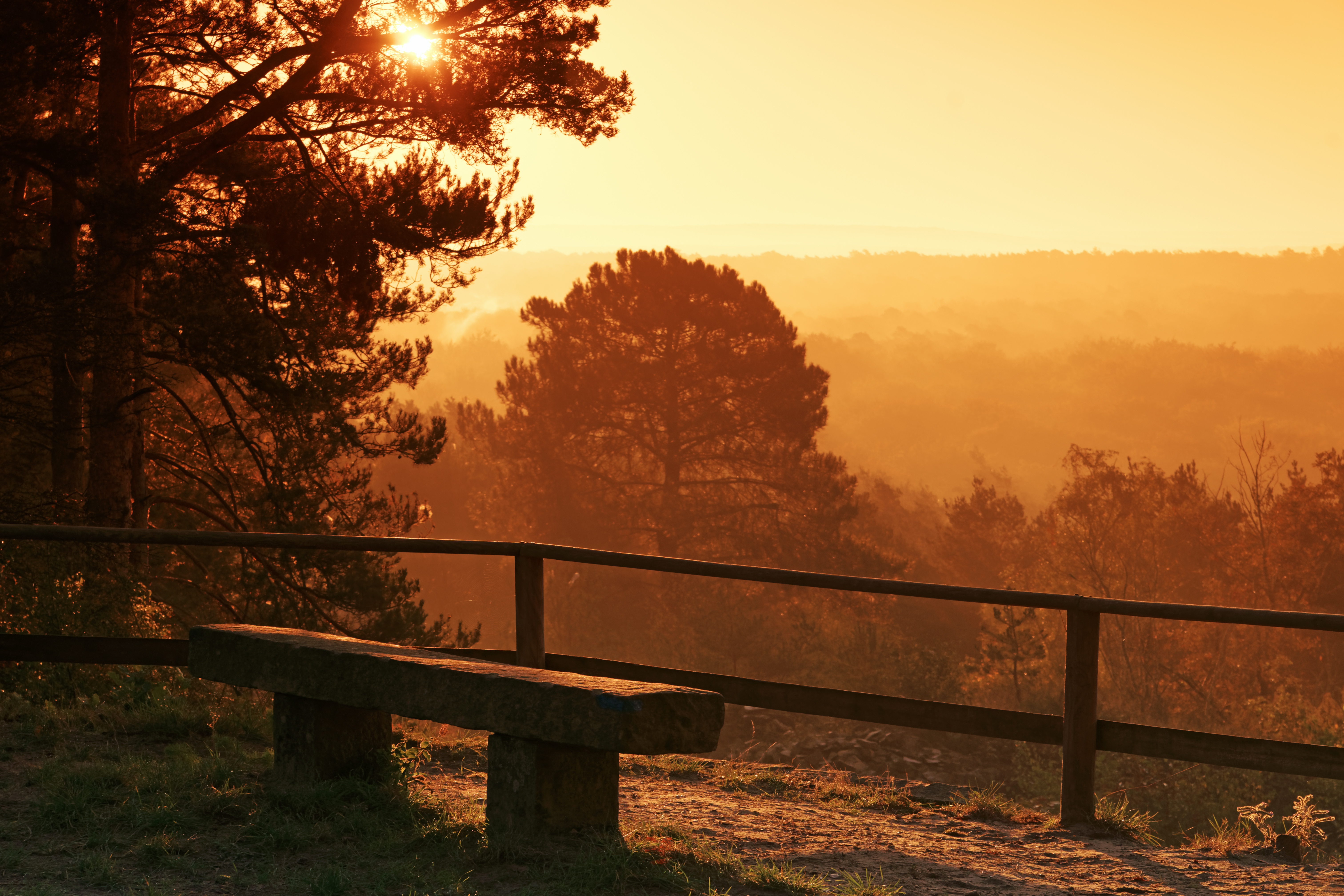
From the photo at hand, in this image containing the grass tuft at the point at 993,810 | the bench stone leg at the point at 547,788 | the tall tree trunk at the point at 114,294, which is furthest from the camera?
the tall tree trunk at the point at 114,294

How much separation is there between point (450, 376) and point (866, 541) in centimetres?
6692

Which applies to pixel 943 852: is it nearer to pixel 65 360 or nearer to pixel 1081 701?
pixel 1081 701

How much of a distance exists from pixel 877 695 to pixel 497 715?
2306mm

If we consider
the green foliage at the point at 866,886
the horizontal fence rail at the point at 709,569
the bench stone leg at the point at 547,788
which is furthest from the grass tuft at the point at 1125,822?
the bench stone leg at the point at 547,788

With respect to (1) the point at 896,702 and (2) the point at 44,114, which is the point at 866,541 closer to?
(2) the point at 44,114

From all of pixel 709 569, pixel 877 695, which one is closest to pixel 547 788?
pixel 709 569

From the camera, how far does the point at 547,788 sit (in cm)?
431

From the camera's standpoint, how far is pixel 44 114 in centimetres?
1422

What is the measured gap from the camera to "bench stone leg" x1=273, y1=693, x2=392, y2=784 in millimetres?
4949

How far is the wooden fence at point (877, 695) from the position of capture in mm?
4902

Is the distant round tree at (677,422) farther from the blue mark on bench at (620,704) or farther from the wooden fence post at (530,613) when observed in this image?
the blue mark on bench at (620,704)

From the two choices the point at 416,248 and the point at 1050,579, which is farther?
the point at 1050,579

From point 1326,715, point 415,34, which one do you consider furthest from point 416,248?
point 1326,715

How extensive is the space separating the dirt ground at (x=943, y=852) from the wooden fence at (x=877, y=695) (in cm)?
41
